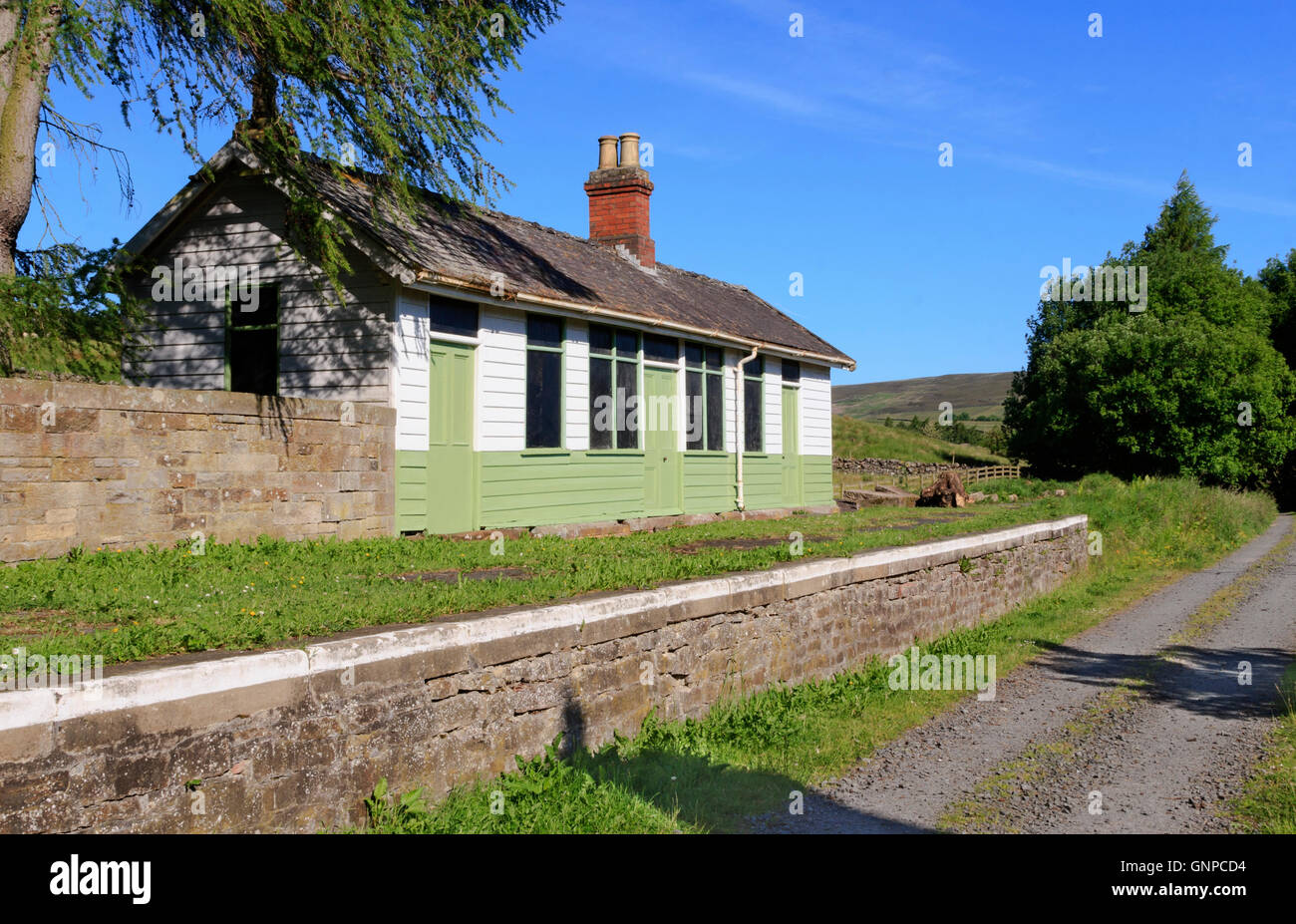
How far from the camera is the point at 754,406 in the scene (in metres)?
18.6

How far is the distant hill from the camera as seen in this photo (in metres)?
119

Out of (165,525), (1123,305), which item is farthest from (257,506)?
(1123,305)

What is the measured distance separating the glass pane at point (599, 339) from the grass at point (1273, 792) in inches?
379

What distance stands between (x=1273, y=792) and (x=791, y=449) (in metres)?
13.9

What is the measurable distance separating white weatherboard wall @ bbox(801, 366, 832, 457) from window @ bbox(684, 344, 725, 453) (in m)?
3.23

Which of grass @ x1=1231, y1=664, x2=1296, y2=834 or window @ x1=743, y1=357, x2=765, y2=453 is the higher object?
window @ x1=743, y1=357, x2=765, y2=453

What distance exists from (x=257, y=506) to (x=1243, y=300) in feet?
135

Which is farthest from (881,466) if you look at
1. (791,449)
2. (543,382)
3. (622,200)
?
(543,382)

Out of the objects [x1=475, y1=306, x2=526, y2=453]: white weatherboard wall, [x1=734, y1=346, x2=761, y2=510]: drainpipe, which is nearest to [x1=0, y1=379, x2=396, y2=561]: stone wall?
[x1=475, y1=306, x2=526, y2=453]: white weatherboard wall

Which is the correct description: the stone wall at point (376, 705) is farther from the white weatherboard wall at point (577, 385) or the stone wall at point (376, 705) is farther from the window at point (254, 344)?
the window at point (254, 344)

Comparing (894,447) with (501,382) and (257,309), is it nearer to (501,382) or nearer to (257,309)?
(501,382)
